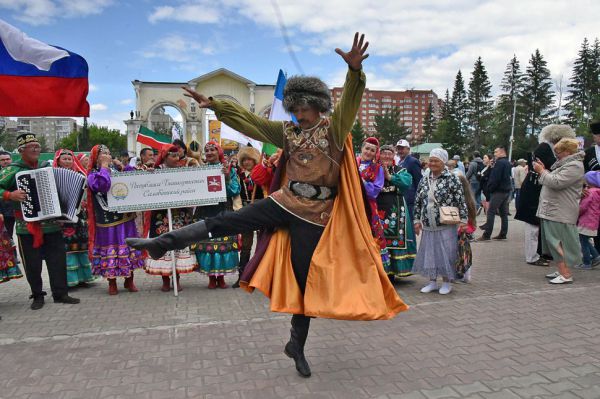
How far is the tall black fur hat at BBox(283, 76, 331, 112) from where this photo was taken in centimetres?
322

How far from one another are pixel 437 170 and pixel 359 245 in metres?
3.18

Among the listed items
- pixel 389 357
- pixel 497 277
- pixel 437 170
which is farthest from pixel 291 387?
pixel 497 277

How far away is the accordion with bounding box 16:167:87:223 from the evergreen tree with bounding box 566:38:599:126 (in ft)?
204

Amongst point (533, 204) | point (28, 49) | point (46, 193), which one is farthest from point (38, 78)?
point (533, 204)

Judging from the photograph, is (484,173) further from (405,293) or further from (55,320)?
(55,320)

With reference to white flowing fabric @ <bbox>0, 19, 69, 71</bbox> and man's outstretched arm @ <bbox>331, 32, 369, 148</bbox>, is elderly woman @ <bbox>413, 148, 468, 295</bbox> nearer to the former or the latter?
man's outstretched arm @ <bbox>331, 32, 369, 148</bbox>

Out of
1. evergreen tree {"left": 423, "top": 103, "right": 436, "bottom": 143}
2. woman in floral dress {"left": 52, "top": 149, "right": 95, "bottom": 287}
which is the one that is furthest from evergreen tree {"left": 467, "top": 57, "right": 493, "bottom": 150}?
woman in floral dress {"left": 52, "top": 149, "right": 95, "bottom": 287}

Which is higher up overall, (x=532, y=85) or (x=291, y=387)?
(x=532, y=85)

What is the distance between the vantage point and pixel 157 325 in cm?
488

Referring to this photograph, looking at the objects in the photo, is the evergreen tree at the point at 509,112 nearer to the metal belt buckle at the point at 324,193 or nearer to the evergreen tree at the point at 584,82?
the evergreen tree at the point at 584,82

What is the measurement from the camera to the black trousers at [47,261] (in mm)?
5590

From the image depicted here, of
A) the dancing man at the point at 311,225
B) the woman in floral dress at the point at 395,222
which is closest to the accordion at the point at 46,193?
the dancing man at the point at 311,225

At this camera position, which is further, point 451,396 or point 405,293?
point 405,293

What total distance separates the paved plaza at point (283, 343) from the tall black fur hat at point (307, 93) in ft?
6.85
